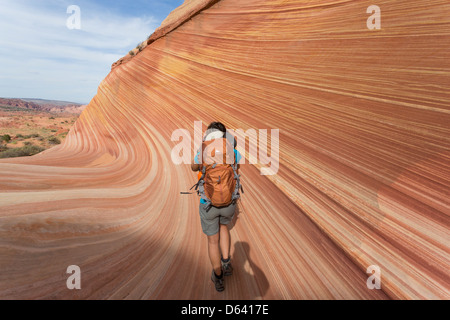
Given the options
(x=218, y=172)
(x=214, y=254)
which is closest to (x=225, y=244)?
(x=214, y=254)

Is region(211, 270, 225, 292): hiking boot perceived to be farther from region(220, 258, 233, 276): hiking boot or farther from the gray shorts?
the gray shorts

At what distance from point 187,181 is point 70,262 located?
6.14 feet

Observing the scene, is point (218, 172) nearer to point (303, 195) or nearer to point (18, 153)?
point (303, 195)

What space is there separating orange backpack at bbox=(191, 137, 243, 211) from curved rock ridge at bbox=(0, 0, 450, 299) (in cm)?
82

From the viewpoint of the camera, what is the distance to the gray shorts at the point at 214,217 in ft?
5.63

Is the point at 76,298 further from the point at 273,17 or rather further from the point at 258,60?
the point at 273,17

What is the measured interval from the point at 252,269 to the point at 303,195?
1.06 m

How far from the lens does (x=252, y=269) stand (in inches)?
73.6

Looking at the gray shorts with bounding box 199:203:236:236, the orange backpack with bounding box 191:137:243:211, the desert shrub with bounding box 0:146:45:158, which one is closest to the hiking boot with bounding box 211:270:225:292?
the gray shorts with bounding box 199:203:236:236

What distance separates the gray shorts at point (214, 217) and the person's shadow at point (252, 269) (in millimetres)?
517

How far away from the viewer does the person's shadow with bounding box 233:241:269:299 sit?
170 cm

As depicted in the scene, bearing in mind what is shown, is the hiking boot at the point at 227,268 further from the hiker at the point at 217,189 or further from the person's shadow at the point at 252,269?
the person's shadow at the point at 252,269

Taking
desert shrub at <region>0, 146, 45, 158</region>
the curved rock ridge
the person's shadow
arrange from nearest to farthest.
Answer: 1. the curved rock ridge
2. the person's shadow
3. desert shrub at <region>0, 146, 45, 158</region>
